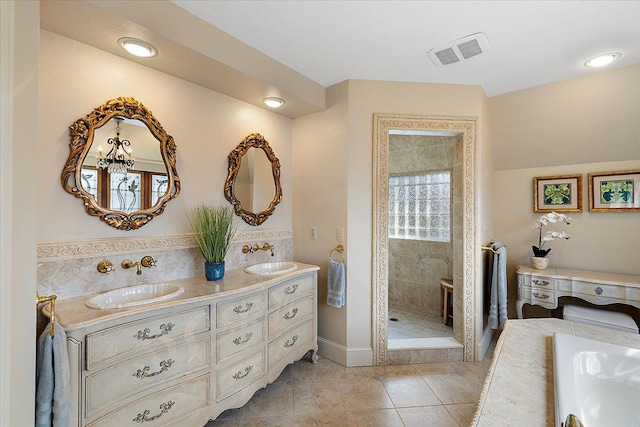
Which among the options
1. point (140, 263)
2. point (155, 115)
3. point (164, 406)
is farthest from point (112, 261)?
point (155, 115)

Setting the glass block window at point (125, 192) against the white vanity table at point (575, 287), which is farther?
the white vanity table at point (575, 287)

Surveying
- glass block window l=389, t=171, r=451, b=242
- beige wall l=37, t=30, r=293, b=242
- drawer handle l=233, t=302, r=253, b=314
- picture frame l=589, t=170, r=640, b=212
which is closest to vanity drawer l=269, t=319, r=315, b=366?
drawer handle l=233, t=302, r=253, b=314

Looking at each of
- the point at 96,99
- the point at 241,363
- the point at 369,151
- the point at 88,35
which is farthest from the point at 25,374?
the point at 369,151

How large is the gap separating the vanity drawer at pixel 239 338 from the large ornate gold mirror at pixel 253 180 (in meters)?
0.96

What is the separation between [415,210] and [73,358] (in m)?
3.78

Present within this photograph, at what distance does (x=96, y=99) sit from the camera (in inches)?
66.6

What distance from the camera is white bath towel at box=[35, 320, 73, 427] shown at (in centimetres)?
111

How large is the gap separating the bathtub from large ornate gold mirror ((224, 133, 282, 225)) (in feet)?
7.27

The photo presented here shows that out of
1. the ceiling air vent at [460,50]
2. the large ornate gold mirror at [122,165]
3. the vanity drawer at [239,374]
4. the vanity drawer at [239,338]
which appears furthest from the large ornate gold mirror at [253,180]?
the ceiling air vent at [460,50]

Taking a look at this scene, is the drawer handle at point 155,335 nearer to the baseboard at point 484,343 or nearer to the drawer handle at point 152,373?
the drawer handle at point 152,373

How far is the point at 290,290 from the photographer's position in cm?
227

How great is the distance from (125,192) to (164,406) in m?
1.27

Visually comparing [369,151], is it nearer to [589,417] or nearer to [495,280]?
[495,280]

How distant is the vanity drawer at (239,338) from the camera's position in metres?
1.73
